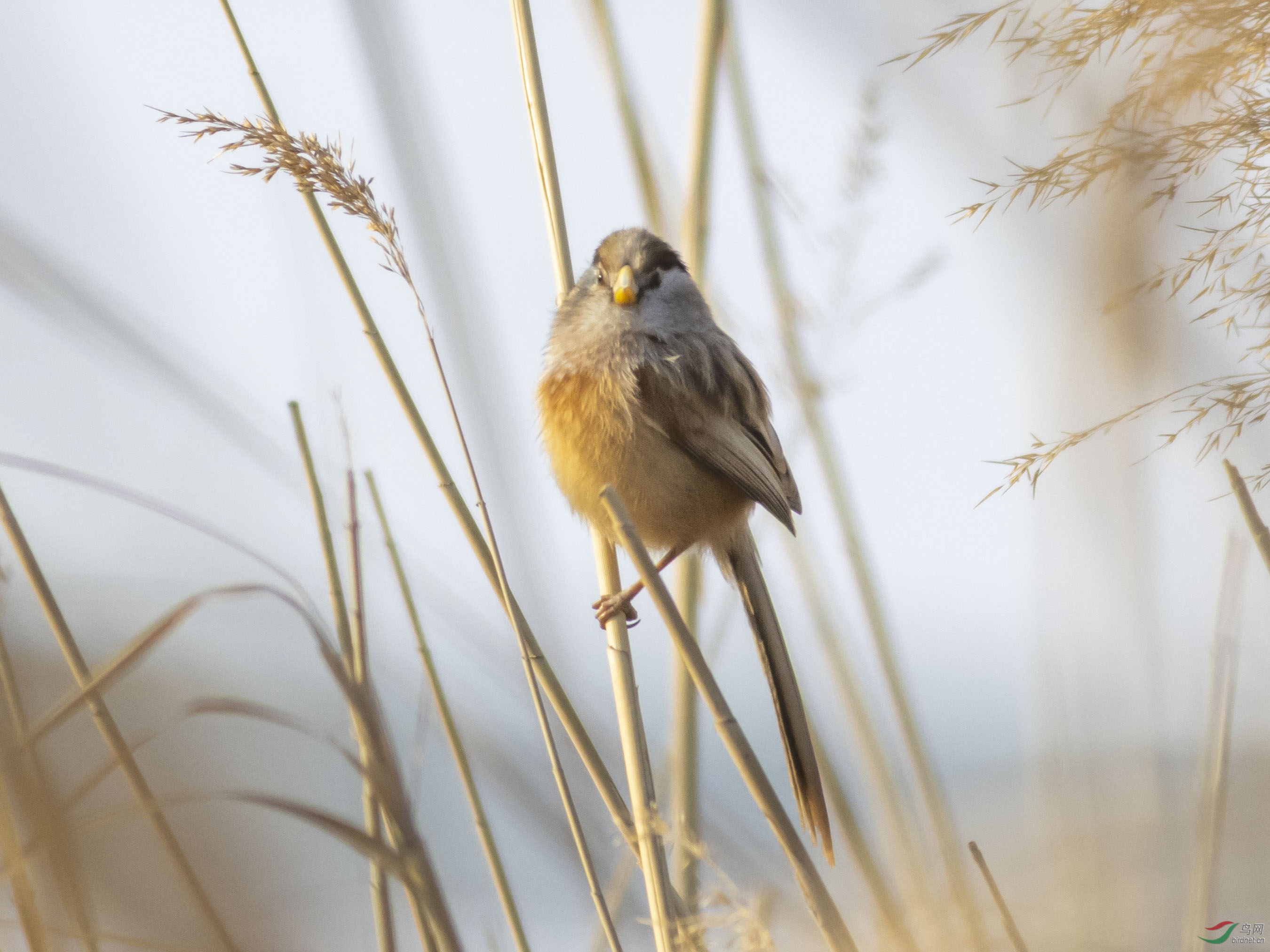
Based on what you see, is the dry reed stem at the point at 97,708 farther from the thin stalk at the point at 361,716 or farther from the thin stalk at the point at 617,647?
the thin stalk at the point at 617,647

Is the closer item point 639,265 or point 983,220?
point 983,220

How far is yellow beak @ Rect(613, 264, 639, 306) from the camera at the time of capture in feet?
7.95

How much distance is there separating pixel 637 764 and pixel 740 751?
0.30 m

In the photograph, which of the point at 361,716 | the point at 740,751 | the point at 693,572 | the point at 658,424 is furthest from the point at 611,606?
the point at 361,716

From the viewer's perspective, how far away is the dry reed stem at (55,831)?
1.02 m

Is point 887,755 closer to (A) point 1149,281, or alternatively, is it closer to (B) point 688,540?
(B) point 688,540

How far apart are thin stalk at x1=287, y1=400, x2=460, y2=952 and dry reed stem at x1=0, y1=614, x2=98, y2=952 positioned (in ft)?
0.98

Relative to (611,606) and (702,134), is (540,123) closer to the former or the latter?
(702,134)

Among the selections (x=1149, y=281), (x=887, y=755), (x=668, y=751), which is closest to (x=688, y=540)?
(x=668, y=751)

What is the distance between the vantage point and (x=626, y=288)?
2422mm

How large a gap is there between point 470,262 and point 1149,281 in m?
1.14

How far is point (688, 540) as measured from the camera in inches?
93.8

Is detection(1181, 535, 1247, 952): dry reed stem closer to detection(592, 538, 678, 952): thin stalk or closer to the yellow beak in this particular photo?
detection(592, 538, 678, 952): thin stalk

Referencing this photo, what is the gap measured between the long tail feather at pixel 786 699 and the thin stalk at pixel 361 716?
0.74m
